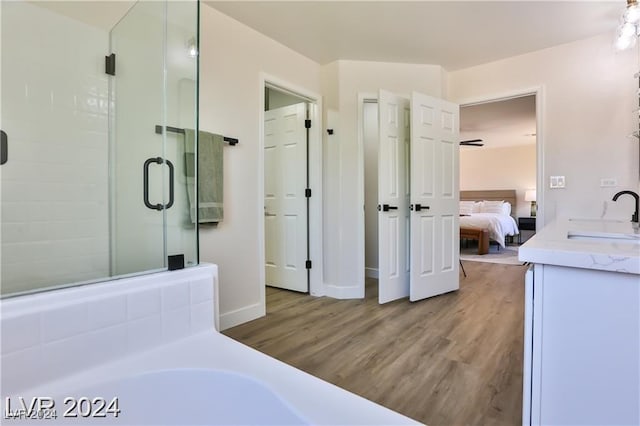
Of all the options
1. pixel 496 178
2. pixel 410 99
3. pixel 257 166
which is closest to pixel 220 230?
pixel 257 166

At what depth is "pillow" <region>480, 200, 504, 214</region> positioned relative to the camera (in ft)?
22.3

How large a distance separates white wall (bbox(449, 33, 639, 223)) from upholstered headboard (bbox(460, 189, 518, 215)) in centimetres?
499

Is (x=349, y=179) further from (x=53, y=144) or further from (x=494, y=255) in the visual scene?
(x=494, y=255)

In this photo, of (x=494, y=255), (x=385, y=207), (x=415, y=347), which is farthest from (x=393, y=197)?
(x=494, y=255)

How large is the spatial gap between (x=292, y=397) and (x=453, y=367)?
141 cm

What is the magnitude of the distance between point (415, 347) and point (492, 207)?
582cm

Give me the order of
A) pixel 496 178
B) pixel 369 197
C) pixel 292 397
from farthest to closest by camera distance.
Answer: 1. pixel 496 178
2. pixel 369 197
3. pixel 292 397

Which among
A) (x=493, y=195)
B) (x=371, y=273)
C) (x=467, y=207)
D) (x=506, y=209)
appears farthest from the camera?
(x=493, y=195)

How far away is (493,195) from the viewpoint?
7668 mm

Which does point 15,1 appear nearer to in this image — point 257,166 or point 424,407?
point 257,166

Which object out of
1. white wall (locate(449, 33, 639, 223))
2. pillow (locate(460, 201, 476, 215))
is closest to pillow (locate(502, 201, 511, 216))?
pillow (locate(460, 201, 476, 215))

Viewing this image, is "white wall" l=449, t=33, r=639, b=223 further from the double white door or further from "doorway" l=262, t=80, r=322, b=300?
"doorway" l=262, t=80, r=322, b=300

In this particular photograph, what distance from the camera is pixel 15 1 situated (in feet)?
5.18

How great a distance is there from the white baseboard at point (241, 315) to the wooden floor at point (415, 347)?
0.05 m
